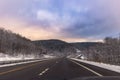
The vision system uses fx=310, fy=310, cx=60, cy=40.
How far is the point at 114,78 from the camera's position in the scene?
552cm

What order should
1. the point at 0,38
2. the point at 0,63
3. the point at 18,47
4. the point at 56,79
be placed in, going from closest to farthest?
the point at 56,79 < the point at 0,63 < the point at 0,38 < the point at 18,47

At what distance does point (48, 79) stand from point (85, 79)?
13.0 m

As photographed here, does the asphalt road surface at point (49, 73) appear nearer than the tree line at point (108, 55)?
Yes

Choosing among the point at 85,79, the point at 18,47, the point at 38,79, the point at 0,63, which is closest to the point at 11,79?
the point at 38,79

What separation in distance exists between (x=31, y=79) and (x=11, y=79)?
121cm

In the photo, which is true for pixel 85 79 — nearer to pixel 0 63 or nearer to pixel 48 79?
pixel 48 79

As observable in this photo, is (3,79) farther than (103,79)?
Yes

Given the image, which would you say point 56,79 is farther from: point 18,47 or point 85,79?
point 18,47

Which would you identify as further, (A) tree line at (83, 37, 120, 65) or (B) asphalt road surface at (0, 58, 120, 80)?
(A) tree line at (83, 37, 120, 65)

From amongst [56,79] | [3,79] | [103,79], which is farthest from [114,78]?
[3,79]

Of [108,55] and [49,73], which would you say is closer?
[49,73]

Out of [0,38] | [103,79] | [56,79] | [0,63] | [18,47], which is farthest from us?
[18,47]

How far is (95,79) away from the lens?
5535 mm

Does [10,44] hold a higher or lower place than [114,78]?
higher
